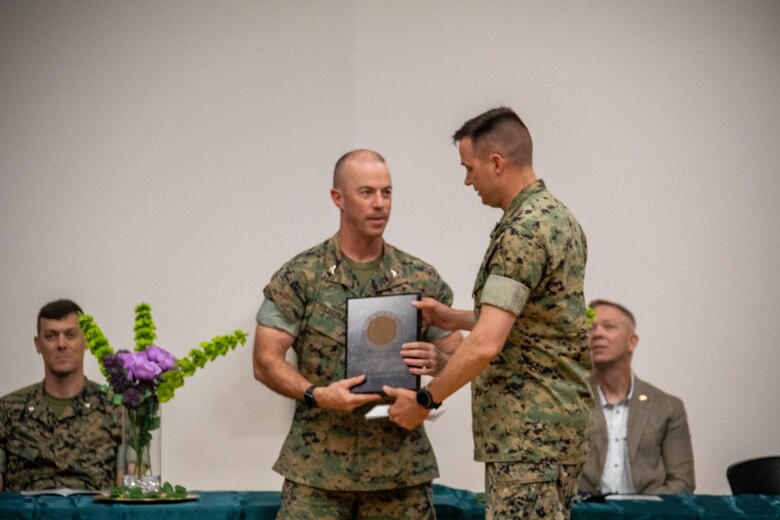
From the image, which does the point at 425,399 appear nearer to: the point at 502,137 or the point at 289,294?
the point at 289,294

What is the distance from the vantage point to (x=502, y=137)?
328cm

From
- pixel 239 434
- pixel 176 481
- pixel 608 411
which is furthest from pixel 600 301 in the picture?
pixel 176 481

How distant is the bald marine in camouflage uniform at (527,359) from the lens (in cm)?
308

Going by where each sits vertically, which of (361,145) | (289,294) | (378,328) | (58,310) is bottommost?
(378,328)

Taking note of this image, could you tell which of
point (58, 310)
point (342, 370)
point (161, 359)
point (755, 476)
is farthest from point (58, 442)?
point (755, 476)

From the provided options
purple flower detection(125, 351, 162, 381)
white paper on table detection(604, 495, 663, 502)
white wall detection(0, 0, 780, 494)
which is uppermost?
white wall detection(0, 0, 780, 494)

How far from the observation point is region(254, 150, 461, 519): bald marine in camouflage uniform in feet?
11.9

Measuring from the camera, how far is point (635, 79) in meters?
5.59

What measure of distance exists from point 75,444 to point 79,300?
70 centimetres

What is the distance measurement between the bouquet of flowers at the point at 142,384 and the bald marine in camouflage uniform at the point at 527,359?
1112 mm

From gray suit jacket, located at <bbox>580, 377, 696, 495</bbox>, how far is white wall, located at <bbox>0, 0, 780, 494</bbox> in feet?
1.44

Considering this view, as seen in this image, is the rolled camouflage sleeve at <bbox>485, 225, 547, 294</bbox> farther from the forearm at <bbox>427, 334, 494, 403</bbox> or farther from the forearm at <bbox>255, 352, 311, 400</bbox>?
the forearm at <bbox>255, 352, 311, 400</bbox>

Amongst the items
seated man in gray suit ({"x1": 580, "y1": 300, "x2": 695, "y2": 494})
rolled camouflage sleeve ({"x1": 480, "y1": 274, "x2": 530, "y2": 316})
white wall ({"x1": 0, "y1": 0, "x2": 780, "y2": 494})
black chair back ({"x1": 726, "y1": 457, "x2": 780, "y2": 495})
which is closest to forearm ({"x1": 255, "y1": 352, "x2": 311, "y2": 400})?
rolled camouflage sleeve ({"x1": 480, "y1": 274, "x2": 530, "y2": 316})

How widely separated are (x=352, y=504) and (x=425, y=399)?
1.80 ft
